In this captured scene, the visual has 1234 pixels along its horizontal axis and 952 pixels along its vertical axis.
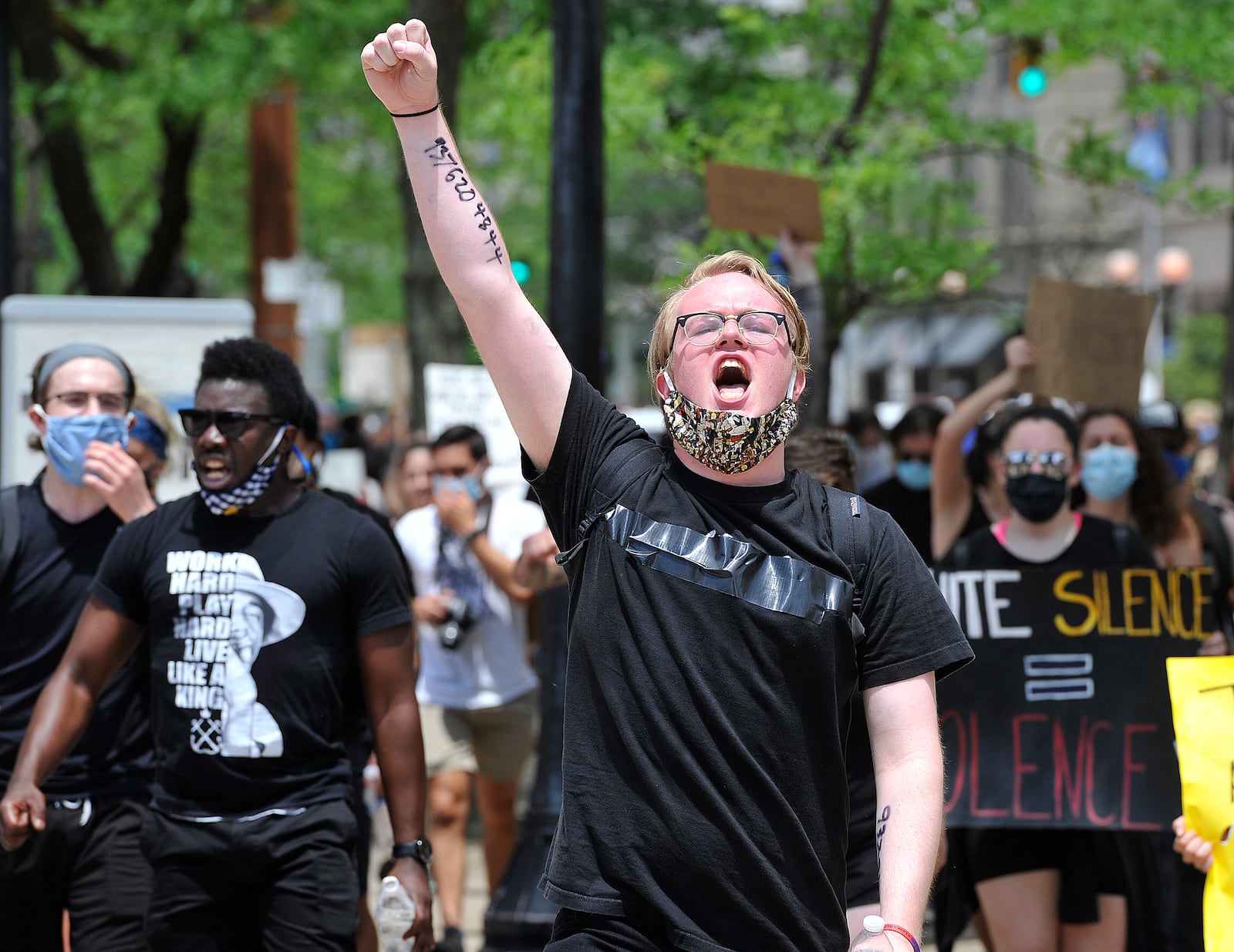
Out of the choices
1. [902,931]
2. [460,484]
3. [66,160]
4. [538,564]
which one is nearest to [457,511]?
[460,484]

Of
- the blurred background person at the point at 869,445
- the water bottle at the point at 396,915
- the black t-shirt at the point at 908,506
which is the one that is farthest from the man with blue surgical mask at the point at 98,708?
the blurred background person at the point at 869,445

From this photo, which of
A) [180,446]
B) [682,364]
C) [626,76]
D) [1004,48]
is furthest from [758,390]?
[1004,48]

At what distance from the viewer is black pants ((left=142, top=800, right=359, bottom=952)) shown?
3.99 m

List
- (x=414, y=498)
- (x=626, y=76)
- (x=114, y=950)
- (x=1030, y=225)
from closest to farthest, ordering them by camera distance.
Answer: (x=114, y=950)
(x=414, y=498)
(x=626, y=76)
(x=1030, y=225)

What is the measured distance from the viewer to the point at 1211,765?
426 centimetres

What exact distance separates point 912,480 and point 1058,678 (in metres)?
2.61

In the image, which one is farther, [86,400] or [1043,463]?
[1043,463]

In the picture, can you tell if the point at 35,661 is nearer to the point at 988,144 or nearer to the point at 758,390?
the point at 758,390

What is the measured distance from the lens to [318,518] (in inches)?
168

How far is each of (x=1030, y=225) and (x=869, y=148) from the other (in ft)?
Answer: 91.9

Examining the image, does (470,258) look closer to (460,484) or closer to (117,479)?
(117,479)

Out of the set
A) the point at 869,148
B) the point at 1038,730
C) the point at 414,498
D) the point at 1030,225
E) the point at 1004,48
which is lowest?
the point at 1038,730

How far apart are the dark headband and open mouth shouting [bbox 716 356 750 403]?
257cm

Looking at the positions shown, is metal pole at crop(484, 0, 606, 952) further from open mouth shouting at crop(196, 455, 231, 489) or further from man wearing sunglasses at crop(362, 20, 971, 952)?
man wearing sunglasses at crop(362, 20, 971, 952)
